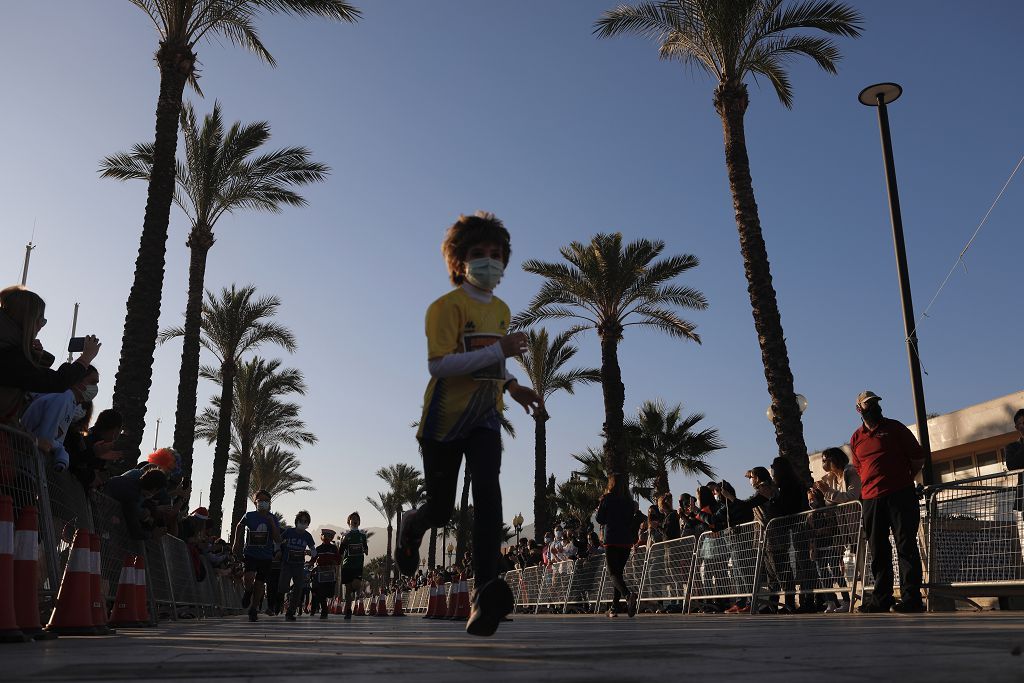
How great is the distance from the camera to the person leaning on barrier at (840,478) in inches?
386

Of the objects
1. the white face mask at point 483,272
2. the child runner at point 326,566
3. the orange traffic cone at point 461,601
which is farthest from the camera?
the child runner at point 326,566

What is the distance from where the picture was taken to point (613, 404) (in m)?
26.5

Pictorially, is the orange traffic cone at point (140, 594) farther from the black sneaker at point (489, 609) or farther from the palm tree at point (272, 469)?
the palm tree at point (272, 469)

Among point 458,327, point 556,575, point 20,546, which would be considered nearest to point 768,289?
point 556,575

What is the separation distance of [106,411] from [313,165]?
19.2 meters

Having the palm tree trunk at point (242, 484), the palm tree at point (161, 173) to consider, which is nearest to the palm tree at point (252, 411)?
the palm tree trunk at point (242, 484)

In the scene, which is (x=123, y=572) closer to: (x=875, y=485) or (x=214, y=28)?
(x=875, y=485)

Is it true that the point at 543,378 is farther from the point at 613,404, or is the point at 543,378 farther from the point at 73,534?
the point at 73,534

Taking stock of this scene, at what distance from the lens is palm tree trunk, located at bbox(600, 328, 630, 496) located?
2578 cm

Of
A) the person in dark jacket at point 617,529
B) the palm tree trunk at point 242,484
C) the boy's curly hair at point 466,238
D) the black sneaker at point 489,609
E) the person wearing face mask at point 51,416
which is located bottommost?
the black sneaker at point 489,609

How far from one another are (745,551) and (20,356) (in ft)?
29.0

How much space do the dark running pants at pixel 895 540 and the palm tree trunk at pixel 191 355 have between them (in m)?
18.3

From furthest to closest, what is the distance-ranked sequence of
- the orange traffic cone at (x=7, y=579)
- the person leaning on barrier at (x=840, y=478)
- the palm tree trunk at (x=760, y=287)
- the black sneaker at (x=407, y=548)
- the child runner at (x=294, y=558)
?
1. the palm tree trunk at (x=760, y=287)
2. the child runner at (x=294, y=558)
3. the person leaning on barrier at (x=840, y=478)
4. the black sneaker at (x=407, y=548)
5. the orange traffic cone at (x=7, y=579)

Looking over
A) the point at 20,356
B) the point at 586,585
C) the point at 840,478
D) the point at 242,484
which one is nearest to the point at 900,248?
the point at 840,478
